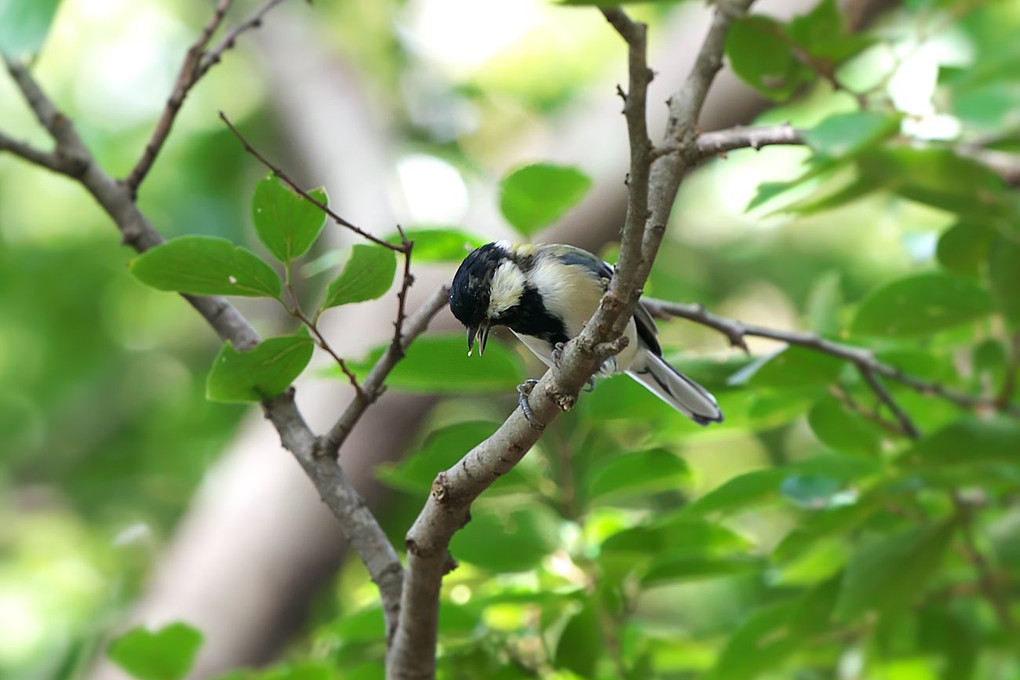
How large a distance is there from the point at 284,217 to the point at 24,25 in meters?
0.68

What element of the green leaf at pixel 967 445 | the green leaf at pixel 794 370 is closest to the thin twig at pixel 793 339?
the green leaf at pixel 794 370

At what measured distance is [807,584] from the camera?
74.6 inches

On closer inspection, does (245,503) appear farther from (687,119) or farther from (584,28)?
Answer: (584,28)

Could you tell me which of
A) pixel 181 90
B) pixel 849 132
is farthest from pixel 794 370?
pixel 181 90

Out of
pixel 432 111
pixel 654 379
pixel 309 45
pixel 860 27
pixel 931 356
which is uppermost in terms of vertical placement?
pixel 309 45

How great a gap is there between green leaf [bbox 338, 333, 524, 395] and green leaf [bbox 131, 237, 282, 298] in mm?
244

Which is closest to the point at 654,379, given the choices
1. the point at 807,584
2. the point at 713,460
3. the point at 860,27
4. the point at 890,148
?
the point at 807,584

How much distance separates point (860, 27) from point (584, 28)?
6.18ft

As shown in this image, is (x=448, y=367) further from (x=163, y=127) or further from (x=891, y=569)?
(x=891, y=569)

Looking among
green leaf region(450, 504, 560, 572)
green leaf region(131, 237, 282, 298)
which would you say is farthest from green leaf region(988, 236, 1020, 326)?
green leaf region(131, 237, 282, 298)

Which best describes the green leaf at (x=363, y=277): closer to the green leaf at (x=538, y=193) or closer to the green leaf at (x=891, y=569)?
the green leaf at (x=538, y=193)

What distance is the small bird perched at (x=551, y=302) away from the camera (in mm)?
1688

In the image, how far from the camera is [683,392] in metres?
1.87

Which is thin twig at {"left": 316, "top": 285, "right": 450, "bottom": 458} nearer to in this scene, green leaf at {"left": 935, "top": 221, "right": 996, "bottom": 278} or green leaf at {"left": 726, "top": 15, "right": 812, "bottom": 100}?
green leaf at {"left": 726, "top": 15, "right": 812, "bottom": 100}
